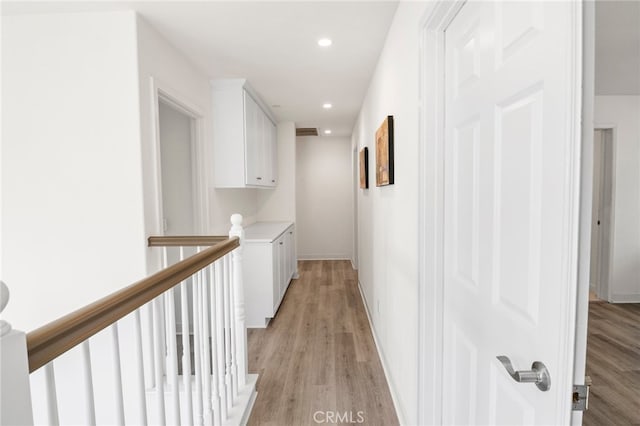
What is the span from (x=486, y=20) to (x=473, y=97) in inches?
8.6

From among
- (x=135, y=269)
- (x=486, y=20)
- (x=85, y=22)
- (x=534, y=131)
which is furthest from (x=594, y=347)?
(x=85, y=22)

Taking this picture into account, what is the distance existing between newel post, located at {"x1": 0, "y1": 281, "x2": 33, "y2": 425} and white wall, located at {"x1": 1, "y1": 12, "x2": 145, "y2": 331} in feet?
5.67

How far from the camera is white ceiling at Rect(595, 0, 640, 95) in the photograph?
A: 61cm

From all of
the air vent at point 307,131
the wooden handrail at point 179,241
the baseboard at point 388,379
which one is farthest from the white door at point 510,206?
the air vent at point 307,131

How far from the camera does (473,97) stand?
112 centimetres

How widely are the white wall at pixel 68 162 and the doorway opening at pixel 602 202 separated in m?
2.26

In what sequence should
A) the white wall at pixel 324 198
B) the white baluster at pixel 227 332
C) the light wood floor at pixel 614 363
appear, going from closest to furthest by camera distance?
the light wood floor at pixel 614 363 → the white baluster at pixel 227 332 → the white wall at pixel 324 198

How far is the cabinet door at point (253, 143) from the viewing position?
141 inches

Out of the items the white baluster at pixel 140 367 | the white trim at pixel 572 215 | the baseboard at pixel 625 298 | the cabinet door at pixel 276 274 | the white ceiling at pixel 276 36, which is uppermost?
the white ceiling at pixel 276 36

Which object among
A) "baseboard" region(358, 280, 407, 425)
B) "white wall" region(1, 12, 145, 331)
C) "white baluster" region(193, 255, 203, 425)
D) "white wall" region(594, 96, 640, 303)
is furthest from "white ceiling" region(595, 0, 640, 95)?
"white wall" region(1, 12, 145, 331)

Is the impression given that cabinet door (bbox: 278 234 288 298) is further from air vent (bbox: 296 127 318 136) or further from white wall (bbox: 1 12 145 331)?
air vent (bbox: 296 127 318 136)

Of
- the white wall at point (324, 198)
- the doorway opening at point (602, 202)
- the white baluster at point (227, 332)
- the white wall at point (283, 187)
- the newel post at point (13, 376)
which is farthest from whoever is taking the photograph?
the white wall at point (324, 198)

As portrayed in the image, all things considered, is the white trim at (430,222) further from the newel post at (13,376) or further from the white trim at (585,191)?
the newel post at (13,376)

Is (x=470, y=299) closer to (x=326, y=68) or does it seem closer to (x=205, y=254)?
(x=205, y=254)
